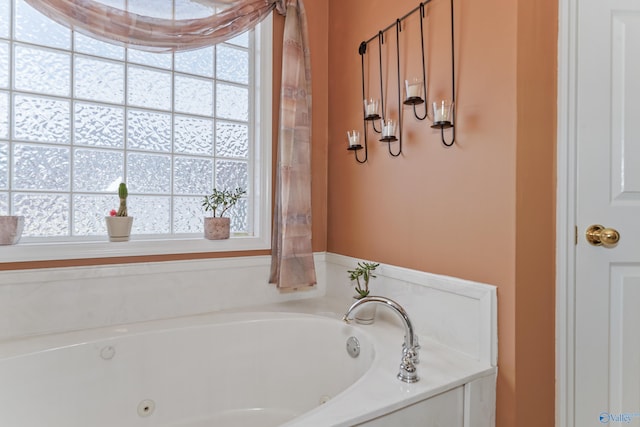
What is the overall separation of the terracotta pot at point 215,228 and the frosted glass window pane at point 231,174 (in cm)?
24

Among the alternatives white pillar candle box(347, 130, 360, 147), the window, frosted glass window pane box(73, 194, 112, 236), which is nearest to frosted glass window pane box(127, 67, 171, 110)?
the window

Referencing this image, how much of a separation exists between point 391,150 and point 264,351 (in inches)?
45.3

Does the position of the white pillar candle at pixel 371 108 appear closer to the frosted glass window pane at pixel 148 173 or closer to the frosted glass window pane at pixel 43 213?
the frosted glass window pane at pixel 148 173

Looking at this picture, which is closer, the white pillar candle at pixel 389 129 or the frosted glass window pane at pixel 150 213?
the white pillar candle at pixel 389 129

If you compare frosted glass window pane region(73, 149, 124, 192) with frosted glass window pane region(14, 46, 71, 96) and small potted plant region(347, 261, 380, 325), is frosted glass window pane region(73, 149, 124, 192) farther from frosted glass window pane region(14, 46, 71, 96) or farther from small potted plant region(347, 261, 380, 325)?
small potted plant region(347, 261, 380, 325)

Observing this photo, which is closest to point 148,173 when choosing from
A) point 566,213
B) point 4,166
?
point 4,166

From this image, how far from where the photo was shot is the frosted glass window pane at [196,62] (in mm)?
1852

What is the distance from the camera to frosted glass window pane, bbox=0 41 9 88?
1487 millimetres

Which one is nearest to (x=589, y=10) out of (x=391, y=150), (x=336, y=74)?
(x=391, y=150)

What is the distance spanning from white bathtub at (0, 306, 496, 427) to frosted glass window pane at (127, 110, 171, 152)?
90 centimetres

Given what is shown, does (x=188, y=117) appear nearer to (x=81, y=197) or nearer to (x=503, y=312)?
(x=81, y=197)

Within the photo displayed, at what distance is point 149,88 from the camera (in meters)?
1.78

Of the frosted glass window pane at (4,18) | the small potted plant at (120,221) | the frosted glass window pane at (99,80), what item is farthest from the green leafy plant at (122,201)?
the frosted glass window pane at (4,18)

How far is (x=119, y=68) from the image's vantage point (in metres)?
1.71
